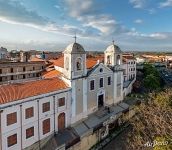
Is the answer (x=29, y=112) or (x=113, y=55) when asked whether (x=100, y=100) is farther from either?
(x=29, y=112)

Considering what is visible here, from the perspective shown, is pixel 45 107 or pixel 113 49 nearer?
pixel 45 107

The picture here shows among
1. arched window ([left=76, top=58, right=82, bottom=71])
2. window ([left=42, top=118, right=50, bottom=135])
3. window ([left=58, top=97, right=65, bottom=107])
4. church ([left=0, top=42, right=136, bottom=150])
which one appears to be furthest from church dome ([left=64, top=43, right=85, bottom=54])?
window ([left=42, top=118, right=50, bottom=135])

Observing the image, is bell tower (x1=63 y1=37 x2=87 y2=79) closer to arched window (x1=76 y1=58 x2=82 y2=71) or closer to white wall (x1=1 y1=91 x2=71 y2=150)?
arched window (x1=76 y1=58 x2=82 y2=71)

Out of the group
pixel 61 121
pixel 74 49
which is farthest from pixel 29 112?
pixel 74 49

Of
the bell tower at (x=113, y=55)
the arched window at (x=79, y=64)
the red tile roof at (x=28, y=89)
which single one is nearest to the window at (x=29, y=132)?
the red tile roof at (x=28, y=89)

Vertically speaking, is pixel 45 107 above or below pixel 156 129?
above

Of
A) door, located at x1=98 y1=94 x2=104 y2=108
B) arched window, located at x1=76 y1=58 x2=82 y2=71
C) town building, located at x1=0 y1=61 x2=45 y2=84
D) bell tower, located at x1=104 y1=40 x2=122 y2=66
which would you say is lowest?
door, located at x1=98 y1=94 x2=104 y2=108

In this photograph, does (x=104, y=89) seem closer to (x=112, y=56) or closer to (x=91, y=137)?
(x=112, y=56)
